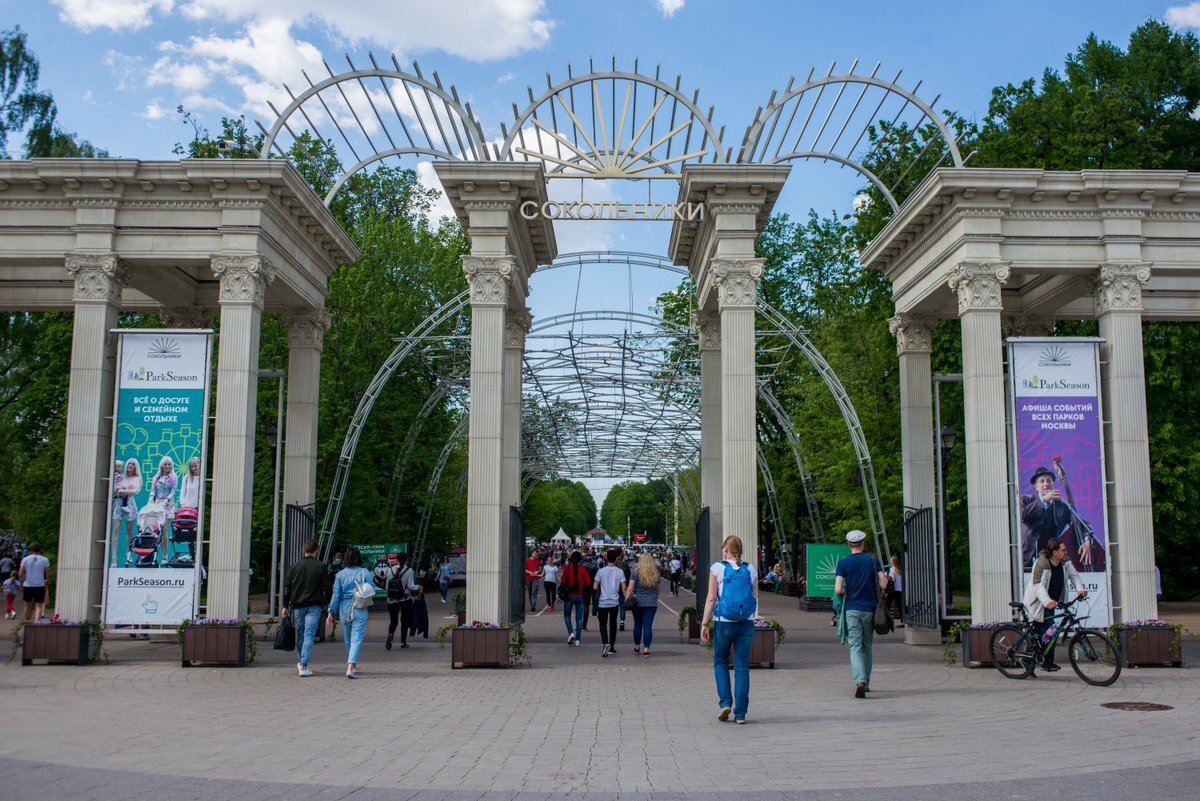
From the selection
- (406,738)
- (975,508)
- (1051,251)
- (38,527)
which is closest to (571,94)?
(1051,251)

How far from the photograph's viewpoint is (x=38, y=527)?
32125 millimetres

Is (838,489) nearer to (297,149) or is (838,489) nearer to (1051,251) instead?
(1051,251)

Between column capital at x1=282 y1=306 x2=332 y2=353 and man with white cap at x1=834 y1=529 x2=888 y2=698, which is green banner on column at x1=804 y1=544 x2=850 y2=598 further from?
man with white cap at x1=834 y1=529 x2=888 y2=698

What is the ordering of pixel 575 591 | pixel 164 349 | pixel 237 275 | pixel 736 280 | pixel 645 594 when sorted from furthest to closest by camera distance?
1. pixel 575 591
2. pixel 645 594
3. pixel 736 280
4. pixel 164 349
5. pixel 237 275

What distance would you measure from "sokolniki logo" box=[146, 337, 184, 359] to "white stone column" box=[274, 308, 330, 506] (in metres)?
2.82

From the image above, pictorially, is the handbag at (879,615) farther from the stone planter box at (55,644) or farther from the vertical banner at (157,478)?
the stone planter box at (55,644)

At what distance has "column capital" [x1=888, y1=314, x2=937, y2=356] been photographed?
19.0 metres

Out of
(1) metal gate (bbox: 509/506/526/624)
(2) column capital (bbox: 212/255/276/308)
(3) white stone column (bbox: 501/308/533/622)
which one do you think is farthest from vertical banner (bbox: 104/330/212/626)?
(3) white stone column (bbox: 501/308/533/622)

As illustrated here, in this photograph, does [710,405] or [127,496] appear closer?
[127,496]

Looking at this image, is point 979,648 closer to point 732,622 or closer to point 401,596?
point 732,622

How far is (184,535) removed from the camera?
15234 mm

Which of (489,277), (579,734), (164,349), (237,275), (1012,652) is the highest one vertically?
(489,277)

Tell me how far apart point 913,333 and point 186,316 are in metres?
13.4

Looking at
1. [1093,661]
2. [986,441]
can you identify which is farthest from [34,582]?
[1093,661]
